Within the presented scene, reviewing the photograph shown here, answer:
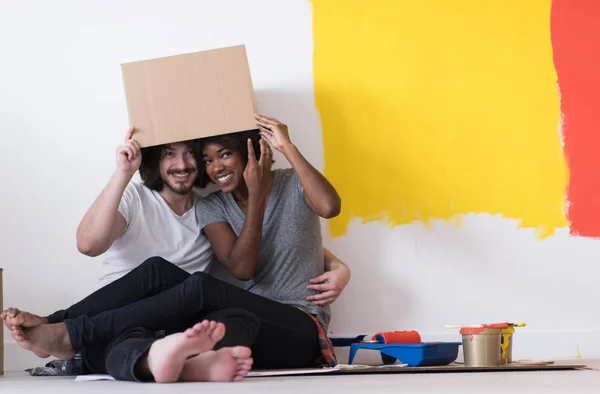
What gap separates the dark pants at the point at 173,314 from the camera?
1607mm

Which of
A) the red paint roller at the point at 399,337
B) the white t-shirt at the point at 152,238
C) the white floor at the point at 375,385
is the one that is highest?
the white t-shirt at the point at 152,238

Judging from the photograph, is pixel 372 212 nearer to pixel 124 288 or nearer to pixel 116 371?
pixel 124 288

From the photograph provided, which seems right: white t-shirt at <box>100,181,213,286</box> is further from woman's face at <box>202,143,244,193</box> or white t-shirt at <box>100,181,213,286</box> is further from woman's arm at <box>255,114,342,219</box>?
woman's arm at <box>255,114,342,219</box>

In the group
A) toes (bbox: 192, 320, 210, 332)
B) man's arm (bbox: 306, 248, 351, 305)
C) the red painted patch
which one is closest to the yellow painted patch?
the red painted patch

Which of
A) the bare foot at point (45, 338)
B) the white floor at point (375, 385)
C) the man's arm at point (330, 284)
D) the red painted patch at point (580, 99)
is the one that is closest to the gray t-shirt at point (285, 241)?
the man's arm at point (330, 284)

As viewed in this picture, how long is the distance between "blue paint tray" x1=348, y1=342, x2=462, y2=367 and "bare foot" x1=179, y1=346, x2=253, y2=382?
592 mm

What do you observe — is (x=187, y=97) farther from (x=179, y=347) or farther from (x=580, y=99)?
(x=580, y=99)

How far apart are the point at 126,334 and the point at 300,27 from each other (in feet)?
3.79

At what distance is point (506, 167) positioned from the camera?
2.29 meters

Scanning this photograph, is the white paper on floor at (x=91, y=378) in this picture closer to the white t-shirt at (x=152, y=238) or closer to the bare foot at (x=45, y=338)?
the bare foot at (x=45, y=338)

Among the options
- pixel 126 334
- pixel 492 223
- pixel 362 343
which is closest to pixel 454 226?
pixel 492 223

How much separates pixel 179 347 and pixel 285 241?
73 centimetres

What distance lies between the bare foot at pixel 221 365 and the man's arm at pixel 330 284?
21.5 inches

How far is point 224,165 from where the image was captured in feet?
6.72
